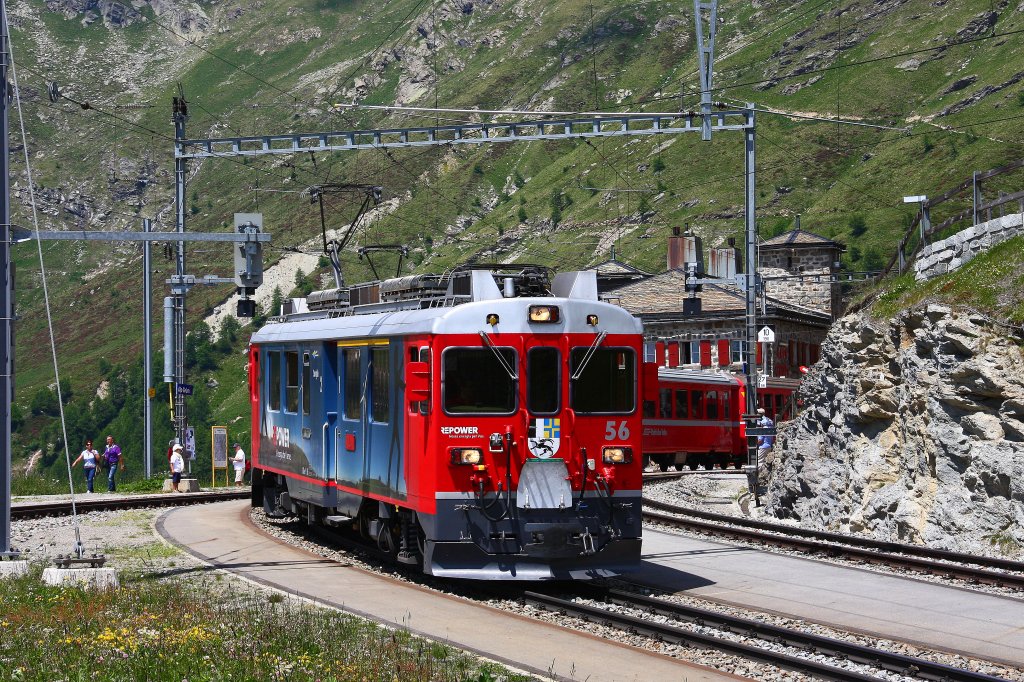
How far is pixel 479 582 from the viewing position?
16672 mm

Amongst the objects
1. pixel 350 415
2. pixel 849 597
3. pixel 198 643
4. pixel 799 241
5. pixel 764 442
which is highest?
pixel 799 241

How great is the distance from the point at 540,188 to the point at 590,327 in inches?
6707

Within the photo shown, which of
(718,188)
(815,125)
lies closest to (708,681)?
(718,188)

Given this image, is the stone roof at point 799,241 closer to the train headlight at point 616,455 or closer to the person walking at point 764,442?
the person walking at point 764,442

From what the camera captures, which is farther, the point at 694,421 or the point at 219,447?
the point at 694,421

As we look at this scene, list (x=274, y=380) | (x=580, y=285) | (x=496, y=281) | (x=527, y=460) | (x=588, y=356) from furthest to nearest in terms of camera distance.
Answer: (x=274, y=380) → (x=580, y=285) → (x=496, y=281) → (x=588, y=356) → (x=527, y=460)

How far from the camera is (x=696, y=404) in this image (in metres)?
46.2

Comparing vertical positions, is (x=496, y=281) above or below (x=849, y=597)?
above

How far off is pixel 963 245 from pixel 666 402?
73.0 ft

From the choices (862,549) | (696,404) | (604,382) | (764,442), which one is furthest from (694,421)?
(604,382)

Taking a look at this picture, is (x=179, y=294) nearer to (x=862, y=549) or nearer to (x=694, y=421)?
(x=694, y=421)

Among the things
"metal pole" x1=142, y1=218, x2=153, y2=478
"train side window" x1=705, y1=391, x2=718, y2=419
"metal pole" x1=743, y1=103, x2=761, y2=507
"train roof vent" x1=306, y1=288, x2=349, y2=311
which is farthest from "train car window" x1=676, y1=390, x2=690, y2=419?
"train roof vent" x1=306, y1=288, x2=349, y2=311

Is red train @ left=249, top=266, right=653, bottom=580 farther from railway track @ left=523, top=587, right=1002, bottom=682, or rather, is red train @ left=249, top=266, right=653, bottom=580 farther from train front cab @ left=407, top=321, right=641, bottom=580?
railway track @ left=523, top=587, right=1002, bottom=682

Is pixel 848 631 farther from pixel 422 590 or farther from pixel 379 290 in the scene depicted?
pixel 379 290
